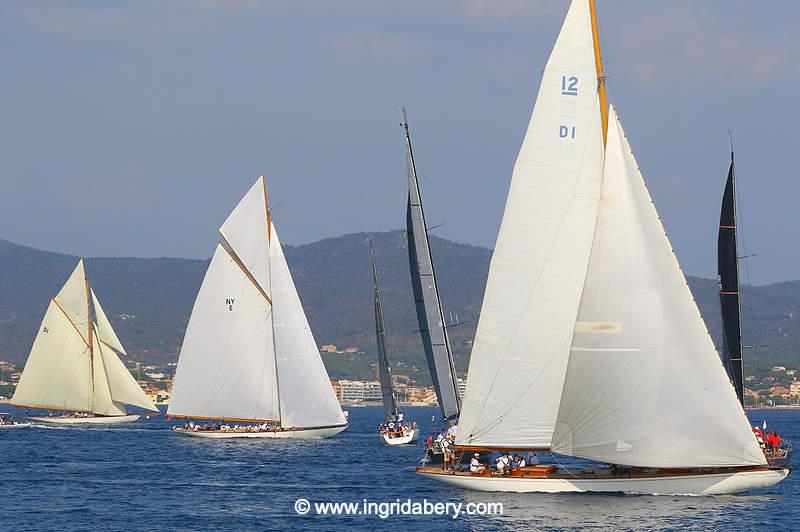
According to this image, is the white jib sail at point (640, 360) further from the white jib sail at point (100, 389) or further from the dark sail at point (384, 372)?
the white jib sail at point (100, 389)

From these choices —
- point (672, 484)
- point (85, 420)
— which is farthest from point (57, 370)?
point (672, 484)

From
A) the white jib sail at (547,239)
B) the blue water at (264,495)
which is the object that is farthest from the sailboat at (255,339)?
the white jib sail at (547,239)

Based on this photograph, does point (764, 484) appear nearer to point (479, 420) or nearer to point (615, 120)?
point (479, 420)

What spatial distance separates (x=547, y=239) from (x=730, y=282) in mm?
25964

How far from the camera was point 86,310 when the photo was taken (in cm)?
12675

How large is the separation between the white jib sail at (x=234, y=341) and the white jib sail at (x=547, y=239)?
151ft

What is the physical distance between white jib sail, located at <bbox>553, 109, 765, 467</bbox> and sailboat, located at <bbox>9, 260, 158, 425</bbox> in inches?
3132

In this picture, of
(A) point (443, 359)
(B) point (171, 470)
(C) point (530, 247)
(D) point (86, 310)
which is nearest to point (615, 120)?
(C) point (530, 247)

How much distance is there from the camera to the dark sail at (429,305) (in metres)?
72.6

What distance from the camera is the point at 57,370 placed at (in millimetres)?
126250

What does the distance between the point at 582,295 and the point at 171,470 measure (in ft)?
103

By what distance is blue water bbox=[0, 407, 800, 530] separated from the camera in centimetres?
4984

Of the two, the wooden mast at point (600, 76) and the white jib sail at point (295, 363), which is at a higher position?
the wooden mast at point (600, 76)

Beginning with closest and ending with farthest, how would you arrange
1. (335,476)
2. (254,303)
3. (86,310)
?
1. (335,476)
2. (254,303)
3. (86,310)
